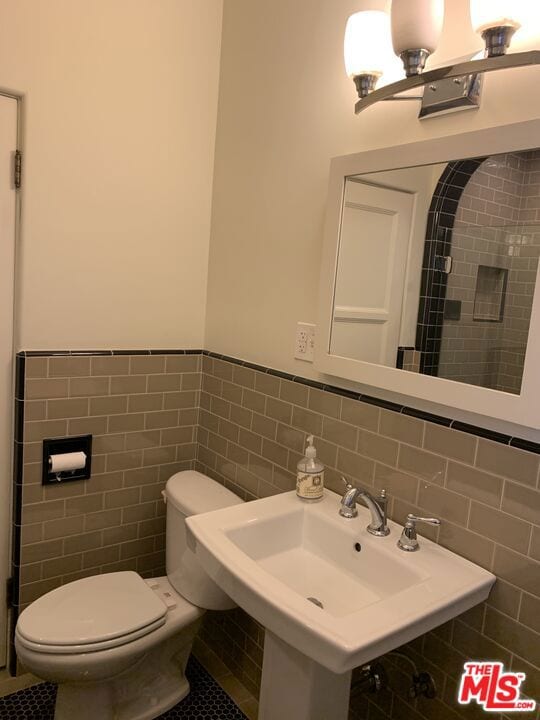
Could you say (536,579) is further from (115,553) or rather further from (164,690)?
(115,553)

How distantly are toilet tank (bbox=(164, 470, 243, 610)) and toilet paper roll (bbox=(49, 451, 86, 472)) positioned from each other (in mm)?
335

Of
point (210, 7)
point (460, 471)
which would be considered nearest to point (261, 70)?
point (210, 7)

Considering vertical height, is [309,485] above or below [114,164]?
below

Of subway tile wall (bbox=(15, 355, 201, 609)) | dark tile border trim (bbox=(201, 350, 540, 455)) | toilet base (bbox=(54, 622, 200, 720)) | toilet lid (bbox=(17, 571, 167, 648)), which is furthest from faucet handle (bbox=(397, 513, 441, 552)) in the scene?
subway tile wall (bbox=(15, 355, 201, 609))

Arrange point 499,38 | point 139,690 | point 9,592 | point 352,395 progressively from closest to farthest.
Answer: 1. point 499,38
2. point 352,395
3. point 139,690
4. point 9,592

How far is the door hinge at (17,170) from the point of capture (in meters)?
1.74

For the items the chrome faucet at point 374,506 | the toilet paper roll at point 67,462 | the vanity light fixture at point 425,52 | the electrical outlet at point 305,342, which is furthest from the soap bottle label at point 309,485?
the vanity light fixture at point 425,52

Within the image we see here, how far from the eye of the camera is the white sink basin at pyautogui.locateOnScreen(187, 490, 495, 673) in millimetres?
1021

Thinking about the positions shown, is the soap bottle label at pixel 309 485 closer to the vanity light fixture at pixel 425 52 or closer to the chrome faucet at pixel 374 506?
the chrome faucet at pixel 374 506

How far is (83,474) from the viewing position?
2.01 metres

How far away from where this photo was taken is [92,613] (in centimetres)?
166

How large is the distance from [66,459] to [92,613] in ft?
1.77

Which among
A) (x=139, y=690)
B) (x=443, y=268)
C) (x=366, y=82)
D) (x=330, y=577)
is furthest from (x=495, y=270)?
(x=139, y=690)

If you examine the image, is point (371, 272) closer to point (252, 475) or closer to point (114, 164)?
point (252, 475)
